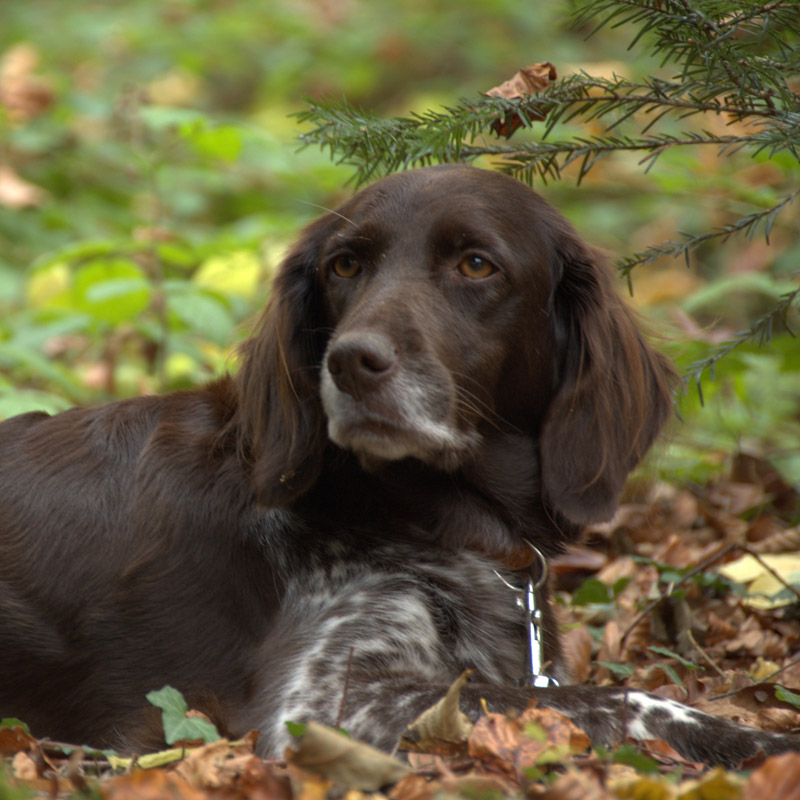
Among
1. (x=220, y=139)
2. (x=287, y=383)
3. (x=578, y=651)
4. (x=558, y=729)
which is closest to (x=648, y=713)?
(x=558, y=729)

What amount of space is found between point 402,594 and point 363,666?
0.78 ft

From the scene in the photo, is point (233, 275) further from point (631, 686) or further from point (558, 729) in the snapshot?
point (558, 729)

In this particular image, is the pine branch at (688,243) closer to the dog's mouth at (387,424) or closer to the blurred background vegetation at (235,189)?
the blurred background vegetation at (235,189)

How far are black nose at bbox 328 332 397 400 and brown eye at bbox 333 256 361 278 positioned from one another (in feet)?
1.66

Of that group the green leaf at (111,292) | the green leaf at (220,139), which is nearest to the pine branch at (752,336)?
the green leaf at (111,292)

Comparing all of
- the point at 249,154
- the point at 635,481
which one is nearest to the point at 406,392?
the point at 635,481

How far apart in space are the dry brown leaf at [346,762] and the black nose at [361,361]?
88cm

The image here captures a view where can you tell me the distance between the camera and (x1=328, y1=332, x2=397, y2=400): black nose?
8.23 ft

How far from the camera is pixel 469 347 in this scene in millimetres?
2812

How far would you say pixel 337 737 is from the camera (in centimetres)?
194

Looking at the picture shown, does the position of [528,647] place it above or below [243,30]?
below

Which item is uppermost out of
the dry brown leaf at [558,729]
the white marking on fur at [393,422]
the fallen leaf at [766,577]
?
the white marking on fur at [393,422]

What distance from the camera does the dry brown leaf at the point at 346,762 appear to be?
1.93m

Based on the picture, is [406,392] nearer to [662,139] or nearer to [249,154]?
[662,139]
